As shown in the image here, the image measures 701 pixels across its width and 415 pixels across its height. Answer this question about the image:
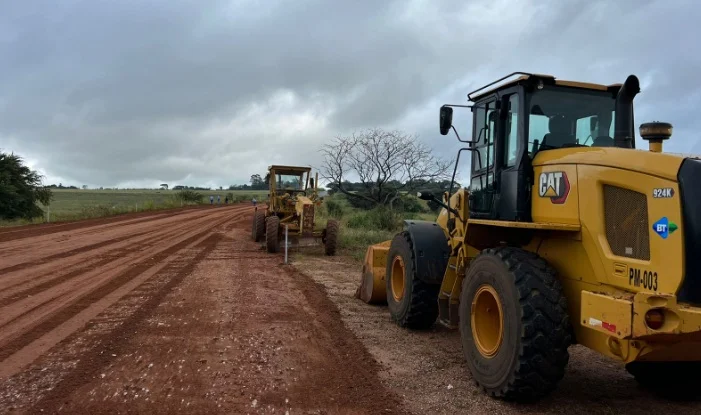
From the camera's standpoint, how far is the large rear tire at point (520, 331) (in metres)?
4.18

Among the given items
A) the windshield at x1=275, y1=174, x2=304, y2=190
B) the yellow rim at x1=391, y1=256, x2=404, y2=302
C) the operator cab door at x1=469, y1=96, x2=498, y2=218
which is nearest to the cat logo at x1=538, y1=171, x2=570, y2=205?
the operator cab door at x1=469, y1=96, x2=498, y2=218

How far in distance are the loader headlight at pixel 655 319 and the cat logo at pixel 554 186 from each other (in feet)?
4.07

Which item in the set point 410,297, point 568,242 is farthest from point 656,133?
point 410,297

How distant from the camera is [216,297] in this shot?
904 cm

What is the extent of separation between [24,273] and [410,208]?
64.0ft

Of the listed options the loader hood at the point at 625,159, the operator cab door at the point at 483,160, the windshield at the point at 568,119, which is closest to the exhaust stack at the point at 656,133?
the loader hood at the point at 625,159

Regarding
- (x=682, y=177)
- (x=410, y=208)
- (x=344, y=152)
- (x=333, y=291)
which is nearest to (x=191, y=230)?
(x=344, y=152)

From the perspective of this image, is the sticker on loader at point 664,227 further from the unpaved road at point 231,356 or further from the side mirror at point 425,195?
the side mirror at point 425,195

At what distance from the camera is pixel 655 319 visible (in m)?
3.60

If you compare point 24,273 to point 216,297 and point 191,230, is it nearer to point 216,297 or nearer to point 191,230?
point 216,297

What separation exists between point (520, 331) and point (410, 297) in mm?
2819

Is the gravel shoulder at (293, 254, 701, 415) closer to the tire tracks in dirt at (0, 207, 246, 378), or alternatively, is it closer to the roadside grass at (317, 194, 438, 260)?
the tire tracks in dirt at (0, 207, 246, 378)

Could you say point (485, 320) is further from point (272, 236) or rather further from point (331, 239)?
point (272, 236)

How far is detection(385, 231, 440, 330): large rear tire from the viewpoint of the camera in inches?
273
